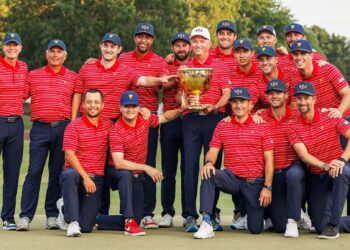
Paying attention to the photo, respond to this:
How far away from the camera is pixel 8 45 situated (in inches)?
409

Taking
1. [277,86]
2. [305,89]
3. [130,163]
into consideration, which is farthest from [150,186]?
[305,89]

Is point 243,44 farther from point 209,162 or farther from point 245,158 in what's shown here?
point 209,162

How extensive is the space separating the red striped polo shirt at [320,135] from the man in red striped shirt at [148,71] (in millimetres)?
1915

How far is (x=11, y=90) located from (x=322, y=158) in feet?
12.2

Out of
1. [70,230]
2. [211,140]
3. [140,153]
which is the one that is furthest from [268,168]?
[70,230]

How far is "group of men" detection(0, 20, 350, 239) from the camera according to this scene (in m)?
9.74

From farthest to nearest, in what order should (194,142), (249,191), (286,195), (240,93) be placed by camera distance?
(194,142), (286,195), (249,191), (240,93)

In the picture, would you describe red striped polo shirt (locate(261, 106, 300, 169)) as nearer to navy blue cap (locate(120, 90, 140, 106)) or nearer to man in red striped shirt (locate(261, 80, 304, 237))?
man in red striped shirt (locate(261, 80, 304, 237))

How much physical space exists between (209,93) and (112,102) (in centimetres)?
117

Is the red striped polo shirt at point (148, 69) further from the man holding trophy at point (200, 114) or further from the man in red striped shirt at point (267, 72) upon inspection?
the man in red striped shirt at point (267, 72)

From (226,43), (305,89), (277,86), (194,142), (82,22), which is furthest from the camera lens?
(82,22)

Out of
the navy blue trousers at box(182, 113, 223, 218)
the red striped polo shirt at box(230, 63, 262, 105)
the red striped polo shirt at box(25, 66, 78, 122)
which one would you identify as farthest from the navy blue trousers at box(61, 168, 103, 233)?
the red striped polo shirt at box(230, 63, 262, 105)

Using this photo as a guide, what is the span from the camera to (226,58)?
10.8 meters

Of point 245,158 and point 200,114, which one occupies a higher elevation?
point 200,114
